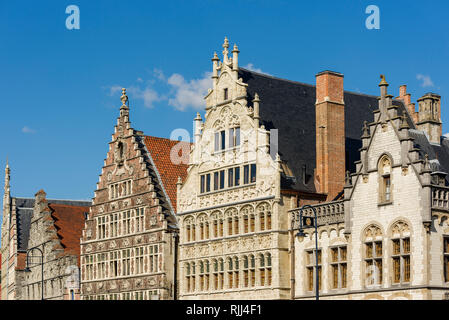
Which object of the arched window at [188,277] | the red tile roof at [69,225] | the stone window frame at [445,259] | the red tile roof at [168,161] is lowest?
the arched window at [188,277]

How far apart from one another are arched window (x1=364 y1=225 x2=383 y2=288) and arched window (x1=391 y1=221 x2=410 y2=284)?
822mm

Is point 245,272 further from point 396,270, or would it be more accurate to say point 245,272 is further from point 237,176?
point 396,270

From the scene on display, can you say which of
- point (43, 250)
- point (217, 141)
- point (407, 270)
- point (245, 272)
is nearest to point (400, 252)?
point (407, 270)

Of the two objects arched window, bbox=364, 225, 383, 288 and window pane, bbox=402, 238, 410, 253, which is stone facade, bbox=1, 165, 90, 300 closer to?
arched window, bbox=364, 225, 383, 288

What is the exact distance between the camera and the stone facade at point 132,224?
6219cm

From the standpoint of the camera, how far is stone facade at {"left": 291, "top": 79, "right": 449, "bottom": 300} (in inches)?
1718

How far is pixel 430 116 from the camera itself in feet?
Result: 173

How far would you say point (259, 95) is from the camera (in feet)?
186

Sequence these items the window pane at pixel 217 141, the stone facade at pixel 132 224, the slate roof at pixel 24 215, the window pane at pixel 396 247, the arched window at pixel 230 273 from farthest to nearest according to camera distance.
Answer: the slate roof at pixel 24 215
the stone facade at pixel 132 224
the window pane at pixel 217 141
the arched window at pixel 230 273
the window pane at pixel 396 247

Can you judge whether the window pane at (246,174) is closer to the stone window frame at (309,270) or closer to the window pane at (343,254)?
the stone window frame at (309,270)

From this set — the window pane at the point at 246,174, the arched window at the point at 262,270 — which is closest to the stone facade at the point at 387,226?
the arched window at the point at 262,270

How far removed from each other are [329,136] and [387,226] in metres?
9.98

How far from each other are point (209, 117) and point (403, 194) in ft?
55.5
